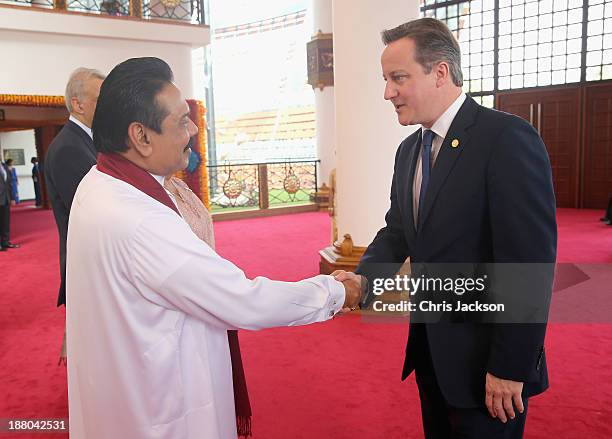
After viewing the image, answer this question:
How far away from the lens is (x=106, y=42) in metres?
10.0

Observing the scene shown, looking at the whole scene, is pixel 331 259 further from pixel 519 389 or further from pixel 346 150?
pixel 519 389

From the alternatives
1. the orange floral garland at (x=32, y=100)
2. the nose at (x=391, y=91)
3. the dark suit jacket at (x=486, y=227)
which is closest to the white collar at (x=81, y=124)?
the nose at (x=391, y=91)

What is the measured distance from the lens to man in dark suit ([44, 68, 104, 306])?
2.69m

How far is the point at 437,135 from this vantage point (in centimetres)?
179

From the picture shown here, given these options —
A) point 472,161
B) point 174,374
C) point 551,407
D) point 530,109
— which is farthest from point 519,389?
point 530,109

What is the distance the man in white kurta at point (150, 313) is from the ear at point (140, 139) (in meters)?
0.10

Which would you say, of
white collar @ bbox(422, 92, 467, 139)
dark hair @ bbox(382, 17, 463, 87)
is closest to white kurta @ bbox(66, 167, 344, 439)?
white collar @ bbox(422, 92, 467, 139)

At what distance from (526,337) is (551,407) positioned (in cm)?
193

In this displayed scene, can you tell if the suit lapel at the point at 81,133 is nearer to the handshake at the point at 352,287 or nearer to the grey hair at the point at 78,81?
the grey hair at the point at 78,81

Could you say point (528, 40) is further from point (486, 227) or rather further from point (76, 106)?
point (486, 227)

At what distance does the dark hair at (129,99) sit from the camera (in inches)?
56.6

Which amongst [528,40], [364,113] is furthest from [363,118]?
[528,40]

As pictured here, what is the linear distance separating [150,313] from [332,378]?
2.38 meters

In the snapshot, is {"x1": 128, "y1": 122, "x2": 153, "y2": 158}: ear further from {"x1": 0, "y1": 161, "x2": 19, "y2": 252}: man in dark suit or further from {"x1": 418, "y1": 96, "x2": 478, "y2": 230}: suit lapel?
{"x1": 0, "y1": 161, "x2": 19, "y2": 252}: man in dark suit
